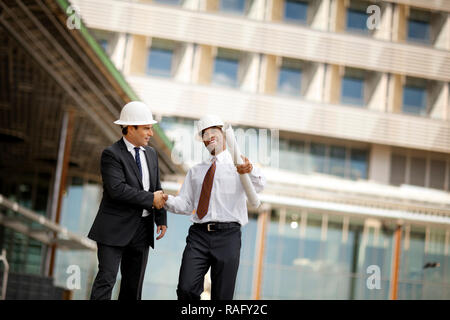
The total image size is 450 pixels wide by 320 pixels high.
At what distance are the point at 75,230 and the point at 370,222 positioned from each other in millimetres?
11735

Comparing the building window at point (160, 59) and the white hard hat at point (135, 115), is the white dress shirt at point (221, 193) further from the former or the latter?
the building window at point (160, 59)

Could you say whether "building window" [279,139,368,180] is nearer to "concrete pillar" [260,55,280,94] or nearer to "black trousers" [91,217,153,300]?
"concrete pillar" [260,55,280,94]

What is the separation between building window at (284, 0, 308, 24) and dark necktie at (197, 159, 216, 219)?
2661 centimetres

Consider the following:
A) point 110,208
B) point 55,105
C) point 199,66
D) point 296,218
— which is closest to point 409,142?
point 296,218

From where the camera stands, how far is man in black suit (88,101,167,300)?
20.9 ft

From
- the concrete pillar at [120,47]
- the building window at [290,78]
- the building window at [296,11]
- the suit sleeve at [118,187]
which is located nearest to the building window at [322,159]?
the building window at [290,78]

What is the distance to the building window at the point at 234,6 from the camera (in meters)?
31.7

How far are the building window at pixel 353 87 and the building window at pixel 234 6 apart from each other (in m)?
5.38

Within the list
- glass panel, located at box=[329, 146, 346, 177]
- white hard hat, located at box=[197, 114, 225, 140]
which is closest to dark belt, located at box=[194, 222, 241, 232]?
white hard hat, located at box=[197, 114, 225, 140]

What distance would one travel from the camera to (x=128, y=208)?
257 inches

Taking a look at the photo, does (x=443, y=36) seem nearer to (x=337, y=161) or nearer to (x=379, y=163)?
(x=379, y=163)

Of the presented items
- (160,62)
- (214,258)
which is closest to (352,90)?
(160,62)
